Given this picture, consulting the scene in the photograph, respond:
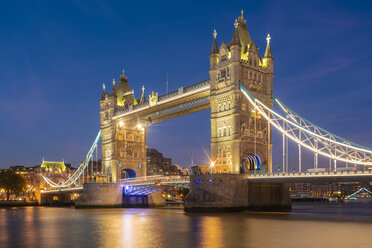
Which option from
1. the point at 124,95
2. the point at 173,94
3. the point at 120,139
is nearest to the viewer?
the point at 173,94

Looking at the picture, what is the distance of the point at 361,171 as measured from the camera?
109 feet

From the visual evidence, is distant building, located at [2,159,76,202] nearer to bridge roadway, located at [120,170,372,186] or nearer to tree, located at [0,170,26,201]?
tree, located at [0,170,26,201]

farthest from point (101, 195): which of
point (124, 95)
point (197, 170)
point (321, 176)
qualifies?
point (321, 176)

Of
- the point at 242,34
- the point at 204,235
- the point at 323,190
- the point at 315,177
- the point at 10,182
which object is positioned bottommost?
the point at 323,190

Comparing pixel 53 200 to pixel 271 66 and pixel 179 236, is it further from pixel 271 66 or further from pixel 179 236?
pixel 179 236

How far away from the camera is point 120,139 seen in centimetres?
6550

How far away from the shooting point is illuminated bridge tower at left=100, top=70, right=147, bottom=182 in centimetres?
6494

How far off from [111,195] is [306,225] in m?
35.6

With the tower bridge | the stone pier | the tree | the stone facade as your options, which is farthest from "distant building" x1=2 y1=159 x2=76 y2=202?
the stone facade

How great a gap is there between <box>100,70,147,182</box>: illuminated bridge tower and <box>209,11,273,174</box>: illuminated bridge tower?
22200 mm

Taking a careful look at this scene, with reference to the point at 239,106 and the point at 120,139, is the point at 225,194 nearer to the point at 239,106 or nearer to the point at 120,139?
the point at 239,106

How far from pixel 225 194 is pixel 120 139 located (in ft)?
96.1

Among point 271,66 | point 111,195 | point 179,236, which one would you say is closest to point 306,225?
point 179,236

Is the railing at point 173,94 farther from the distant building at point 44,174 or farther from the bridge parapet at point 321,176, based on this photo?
the distant building at point 44,174
